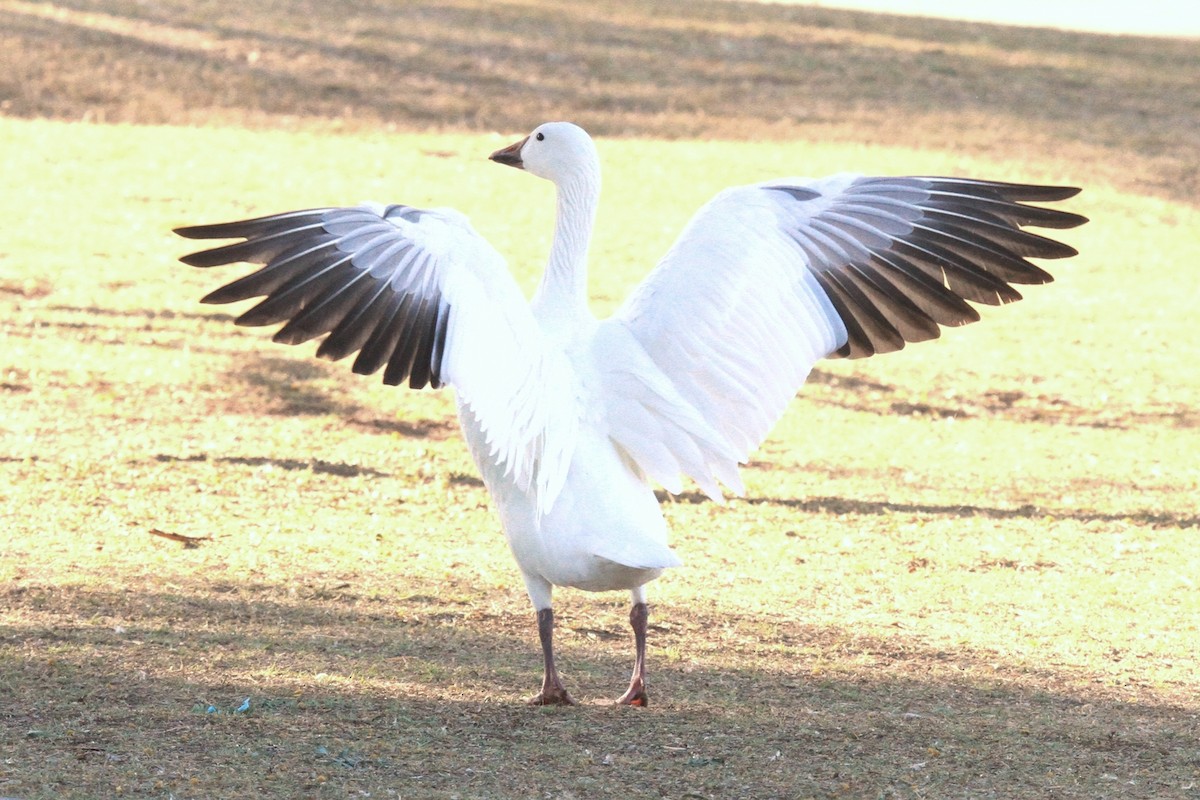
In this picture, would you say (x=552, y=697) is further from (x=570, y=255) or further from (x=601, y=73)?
(x=601, y=73)

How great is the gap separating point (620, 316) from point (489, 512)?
8.16 ft

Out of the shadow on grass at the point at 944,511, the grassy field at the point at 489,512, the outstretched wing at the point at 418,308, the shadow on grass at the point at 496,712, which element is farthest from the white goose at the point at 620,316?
the shadow on grass at the point at 944,511

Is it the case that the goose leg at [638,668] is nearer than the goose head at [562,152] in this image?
Yes

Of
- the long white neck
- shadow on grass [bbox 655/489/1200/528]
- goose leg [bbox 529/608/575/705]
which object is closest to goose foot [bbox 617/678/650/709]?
goose leg [bbox 529/608/575/705]

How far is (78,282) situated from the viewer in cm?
1105

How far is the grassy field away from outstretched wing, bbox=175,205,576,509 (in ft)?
2.73

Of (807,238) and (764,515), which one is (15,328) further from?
(807,238)

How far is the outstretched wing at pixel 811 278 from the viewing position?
476 cm

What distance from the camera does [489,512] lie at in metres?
7.13

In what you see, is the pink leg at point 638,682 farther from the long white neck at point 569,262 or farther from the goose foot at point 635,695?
the long white neck at point 569,262

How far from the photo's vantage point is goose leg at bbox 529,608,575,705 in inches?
182

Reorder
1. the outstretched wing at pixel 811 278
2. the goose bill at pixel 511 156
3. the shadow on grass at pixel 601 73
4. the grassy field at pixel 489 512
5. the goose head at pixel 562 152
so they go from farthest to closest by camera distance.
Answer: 1. the shadow on grass at pixel 601 73
2. the goose bill at pixel 511 156
3. the goose head at pixel 562 152
4. the outstretched wing at pixel 811 278
5. the grassy field at pixel 489 512

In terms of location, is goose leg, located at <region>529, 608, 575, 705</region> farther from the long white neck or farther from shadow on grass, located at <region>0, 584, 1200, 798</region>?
the long white neck

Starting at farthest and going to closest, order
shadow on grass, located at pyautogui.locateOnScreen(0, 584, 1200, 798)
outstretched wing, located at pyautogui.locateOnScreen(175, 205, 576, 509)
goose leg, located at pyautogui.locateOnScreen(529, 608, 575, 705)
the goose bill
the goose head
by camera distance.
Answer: the goose bill, the goose head, goose leg, located at pyautogui.locateOnScreen(529, 608, 575, 705), outstretched wing, located at pyautogui.locateOnScreen(175, 205, 576, 509), shadow on grass, located at pyautogui.locateOnScreen(0, 584, 1200, 798)
